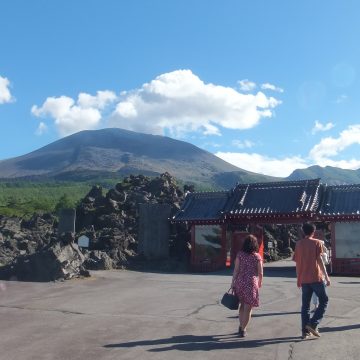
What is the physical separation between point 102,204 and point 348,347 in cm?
2918

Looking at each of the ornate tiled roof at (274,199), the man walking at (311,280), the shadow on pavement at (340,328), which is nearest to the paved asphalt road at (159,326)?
the shadow on pavement at (340,328)

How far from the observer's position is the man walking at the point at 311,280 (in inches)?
302

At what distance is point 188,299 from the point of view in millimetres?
12828

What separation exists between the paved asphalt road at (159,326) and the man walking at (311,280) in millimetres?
251

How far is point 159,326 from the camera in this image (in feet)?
29.8

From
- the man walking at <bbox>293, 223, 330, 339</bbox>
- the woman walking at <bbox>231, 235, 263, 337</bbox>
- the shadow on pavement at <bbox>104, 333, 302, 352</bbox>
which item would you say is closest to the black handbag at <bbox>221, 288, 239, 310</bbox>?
the woman walking at <bbox>231, 235, 263, 337</bbox>

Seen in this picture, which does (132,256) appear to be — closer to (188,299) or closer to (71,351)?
(188,299)

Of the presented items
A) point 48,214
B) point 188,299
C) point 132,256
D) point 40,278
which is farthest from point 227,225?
point 48,214

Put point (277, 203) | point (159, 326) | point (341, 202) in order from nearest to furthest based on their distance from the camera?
1. point (159, 326)
2. point (341, 202)
3. point (277, 203)

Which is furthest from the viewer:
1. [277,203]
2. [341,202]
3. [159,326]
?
[277,203]

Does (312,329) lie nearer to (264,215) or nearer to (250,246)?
(250,246)

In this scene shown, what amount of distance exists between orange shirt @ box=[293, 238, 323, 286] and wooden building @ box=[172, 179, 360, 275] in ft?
52.5

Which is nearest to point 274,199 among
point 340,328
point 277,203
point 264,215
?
point 277,203

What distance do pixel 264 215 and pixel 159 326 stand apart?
637 inches
